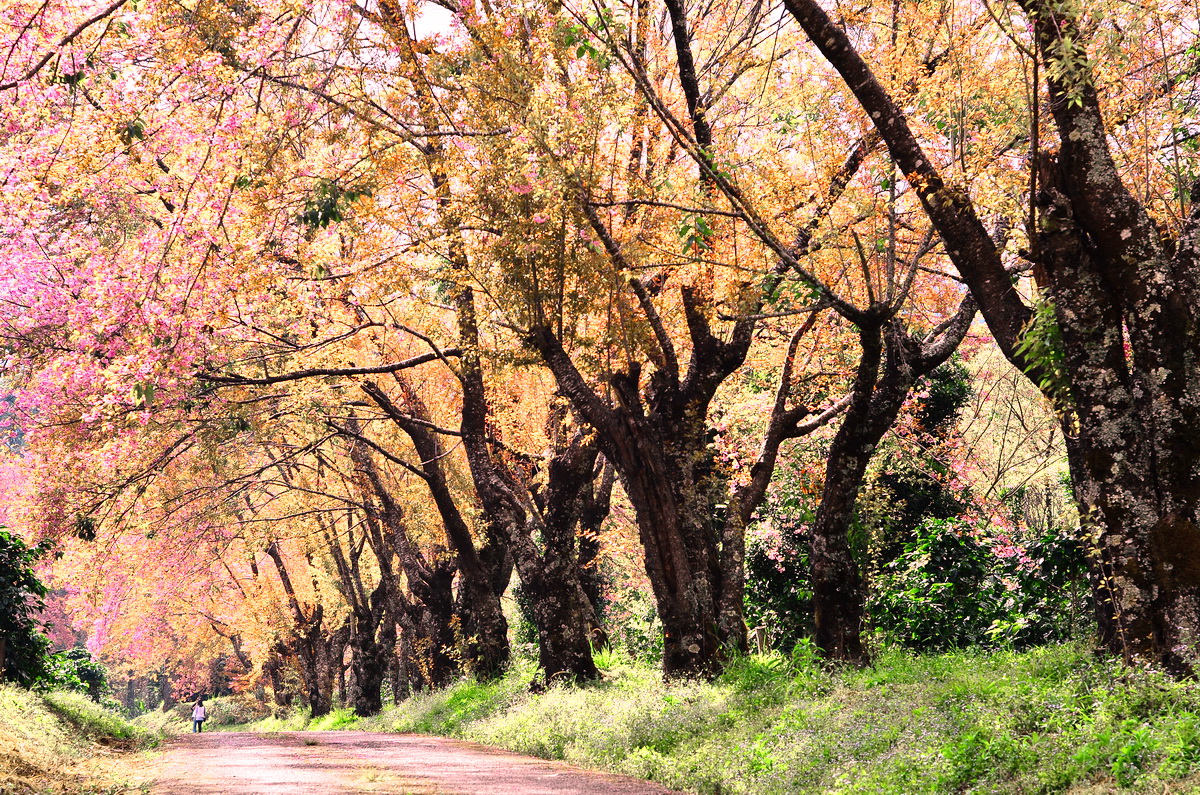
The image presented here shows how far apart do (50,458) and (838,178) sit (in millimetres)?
13054

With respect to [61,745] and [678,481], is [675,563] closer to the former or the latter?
[678,481]

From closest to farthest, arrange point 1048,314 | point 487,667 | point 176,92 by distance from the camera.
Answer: point 1048,314, point 176,92, point 487,667

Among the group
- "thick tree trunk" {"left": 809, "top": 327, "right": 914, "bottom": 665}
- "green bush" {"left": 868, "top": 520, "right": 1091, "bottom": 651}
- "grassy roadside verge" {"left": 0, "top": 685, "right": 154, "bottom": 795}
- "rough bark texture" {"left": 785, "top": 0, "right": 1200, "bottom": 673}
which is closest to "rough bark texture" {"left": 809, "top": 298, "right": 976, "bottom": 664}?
"thick tree trunk" {"left": 809, "top": 327, "right": 914, "bottom": 665}

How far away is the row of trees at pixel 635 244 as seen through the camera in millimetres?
7785

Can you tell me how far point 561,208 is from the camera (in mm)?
13062

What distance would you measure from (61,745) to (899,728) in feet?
36.4

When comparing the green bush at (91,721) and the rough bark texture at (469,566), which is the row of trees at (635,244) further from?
the green bush at (91,721)

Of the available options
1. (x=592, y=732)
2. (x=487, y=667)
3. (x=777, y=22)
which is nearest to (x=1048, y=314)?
(x=777, y=22)

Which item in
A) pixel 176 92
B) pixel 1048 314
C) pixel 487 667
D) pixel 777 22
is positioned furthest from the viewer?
pixel 487 667

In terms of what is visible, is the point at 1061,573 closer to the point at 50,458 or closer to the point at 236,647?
the point at 50,458

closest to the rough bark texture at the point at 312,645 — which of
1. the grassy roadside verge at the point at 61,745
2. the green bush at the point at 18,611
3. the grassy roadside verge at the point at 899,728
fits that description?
the grassy roadside verge at the point at 61,745

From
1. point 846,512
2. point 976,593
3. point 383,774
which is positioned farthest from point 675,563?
point 383,774

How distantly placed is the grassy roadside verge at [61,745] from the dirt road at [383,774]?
0.66m

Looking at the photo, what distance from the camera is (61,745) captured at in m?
13.5
